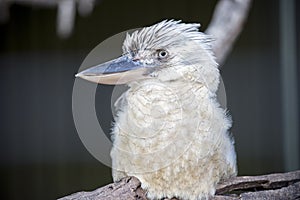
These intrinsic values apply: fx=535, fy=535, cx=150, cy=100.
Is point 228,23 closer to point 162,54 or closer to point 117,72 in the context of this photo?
point 162,54

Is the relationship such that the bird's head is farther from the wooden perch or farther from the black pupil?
the wooden perch

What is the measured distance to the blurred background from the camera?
288 centimetres

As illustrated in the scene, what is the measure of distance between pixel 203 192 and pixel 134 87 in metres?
0.29

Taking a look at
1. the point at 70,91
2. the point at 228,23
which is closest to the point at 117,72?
the point at 228,23

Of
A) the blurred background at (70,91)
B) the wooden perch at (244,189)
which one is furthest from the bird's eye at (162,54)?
the blurred background at (70,91)

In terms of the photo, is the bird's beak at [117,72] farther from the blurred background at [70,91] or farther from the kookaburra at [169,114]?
the blurred background at [70,91]

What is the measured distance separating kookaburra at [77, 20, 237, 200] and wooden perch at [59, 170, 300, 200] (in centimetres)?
2

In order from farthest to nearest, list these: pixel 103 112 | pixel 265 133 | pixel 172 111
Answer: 1. pixel 265 133
2. pixel 103 112
3. pixel 172 111

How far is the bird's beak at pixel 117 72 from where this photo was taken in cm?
119

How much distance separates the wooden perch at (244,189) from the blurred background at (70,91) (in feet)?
5.10

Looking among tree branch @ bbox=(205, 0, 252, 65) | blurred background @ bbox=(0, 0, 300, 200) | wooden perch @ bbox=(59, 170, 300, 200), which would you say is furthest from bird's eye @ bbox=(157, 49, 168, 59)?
blurred background @ bbox=(0, 0, 300, 200)

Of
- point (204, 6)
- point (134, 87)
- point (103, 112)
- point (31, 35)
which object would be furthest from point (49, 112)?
point (134, 87)

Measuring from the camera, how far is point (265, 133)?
9.55 feet

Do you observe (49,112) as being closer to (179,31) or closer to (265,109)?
(265,109)
